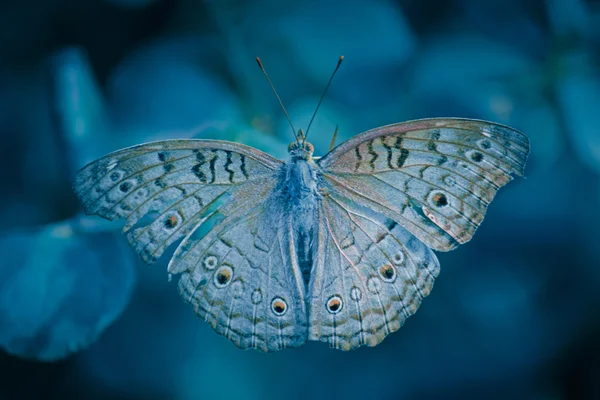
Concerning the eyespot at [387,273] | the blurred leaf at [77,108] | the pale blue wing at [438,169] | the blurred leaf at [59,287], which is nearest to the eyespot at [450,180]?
the pale blue wing at [438,169]

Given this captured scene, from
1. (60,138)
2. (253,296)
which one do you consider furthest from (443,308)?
(60,138)

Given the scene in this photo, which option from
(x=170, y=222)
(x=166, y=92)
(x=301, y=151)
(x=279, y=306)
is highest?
(x=166, y=92)

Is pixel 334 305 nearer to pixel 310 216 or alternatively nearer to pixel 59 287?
pixel 310 216

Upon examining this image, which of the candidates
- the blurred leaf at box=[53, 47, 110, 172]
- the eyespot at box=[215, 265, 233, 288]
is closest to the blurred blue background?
the blurred leaf at box=[53, 47, 110, 172]

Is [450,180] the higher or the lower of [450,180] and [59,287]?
the higher

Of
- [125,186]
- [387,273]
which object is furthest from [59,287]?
[387,273]

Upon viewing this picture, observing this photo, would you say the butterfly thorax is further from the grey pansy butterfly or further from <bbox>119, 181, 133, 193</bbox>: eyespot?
<bbox>119, 181, 133, 193</bbox>: eyespot

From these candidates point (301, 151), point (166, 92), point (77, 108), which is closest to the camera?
point (301, 151)
